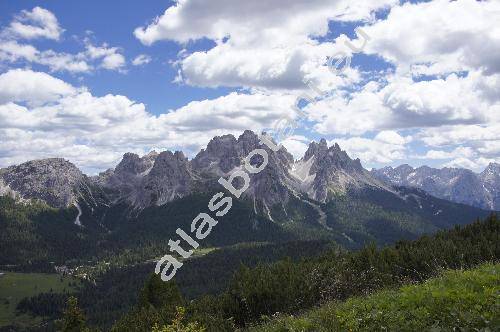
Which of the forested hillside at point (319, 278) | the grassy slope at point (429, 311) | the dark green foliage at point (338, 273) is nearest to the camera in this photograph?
the grassy slope at point (429, 311)

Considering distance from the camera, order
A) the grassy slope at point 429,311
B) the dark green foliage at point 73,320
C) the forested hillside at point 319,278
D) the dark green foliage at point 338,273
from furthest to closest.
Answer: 1. the dark green foliage at point 73,320
2. the dark green foliage at point 338,273
3. the forested hillside at point 319,278
4. the grassy slope at point 429,311

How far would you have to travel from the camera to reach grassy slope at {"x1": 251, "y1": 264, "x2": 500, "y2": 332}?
50.8ft

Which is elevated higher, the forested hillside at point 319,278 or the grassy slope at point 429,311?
the grassy slope at point 429,311

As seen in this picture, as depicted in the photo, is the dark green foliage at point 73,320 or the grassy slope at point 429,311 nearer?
the grassy slope at point 429,311

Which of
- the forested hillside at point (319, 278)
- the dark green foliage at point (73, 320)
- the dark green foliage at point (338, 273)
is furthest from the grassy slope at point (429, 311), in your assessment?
the dark green foliage at point (73, 320)

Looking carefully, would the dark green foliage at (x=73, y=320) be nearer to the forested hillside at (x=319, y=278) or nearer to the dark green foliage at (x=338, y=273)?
the forested hillside at (x=319, y=278)

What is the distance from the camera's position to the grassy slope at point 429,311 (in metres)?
15.5

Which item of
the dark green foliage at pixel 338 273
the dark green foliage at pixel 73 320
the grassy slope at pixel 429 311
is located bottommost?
the dark green foliage at pixel 73 320

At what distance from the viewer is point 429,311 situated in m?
17.6

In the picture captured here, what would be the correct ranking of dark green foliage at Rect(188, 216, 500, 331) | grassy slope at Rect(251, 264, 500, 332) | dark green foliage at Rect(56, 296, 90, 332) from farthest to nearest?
dark green foliage at Rect(56, 296, 90, 332), dark green foliage at Rect(188, 216, 500, 331), grassy slope at Rect(251, 264, 500, 332)

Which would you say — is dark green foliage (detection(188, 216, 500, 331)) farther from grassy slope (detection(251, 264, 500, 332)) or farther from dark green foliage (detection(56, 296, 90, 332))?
dark green foliage (detection(56, 296, 90, 332))

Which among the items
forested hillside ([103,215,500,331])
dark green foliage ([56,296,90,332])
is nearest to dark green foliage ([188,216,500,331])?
forested hillside ([103,215,500,331])

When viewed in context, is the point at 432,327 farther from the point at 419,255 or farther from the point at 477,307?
the point at 419,255

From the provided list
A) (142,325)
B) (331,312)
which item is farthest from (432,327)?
(142,325)
